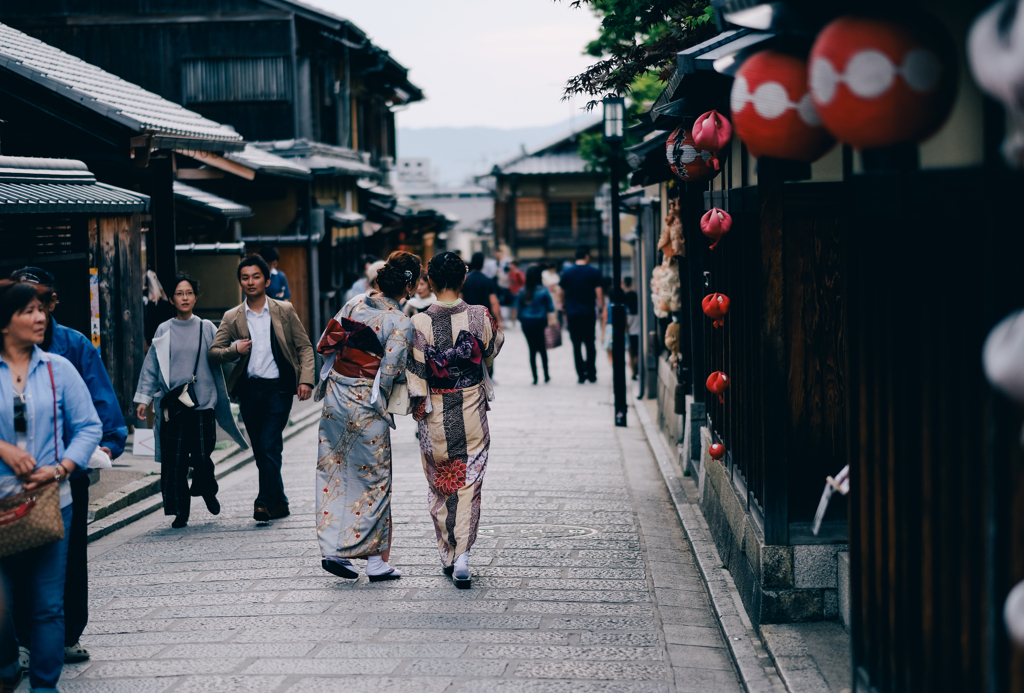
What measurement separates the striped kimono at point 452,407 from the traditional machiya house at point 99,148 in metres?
4.38

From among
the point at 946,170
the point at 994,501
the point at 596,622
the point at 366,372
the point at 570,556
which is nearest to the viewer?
the point at 994,501

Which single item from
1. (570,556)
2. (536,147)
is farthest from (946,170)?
(536,147)

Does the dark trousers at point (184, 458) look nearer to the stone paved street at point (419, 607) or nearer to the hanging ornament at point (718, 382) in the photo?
Answer: the stone paved street at point (419, 607)

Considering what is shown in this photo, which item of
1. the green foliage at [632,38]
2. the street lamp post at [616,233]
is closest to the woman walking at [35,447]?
the green foliage at [632,38]

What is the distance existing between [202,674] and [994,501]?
416 cm

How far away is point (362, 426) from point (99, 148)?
641cm

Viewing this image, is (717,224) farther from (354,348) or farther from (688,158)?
(354,348)

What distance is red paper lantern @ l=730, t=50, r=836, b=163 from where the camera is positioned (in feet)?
12.6

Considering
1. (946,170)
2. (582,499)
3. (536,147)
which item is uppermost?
(536,147)

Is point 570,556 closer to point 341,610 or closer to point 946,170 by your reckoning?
point 341,610

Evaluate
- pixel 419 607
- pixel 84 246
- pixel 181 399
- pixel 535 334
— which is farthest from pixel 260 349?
pixel 535 334

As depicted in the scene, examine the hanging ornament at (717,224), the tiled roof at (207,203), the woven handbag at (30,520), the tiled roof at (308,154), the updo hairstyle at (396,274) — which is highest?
the tiled roof at (308,154)

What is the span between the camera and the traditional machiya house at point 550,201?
1933 inches

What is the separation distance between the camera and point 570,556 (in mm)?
8031
